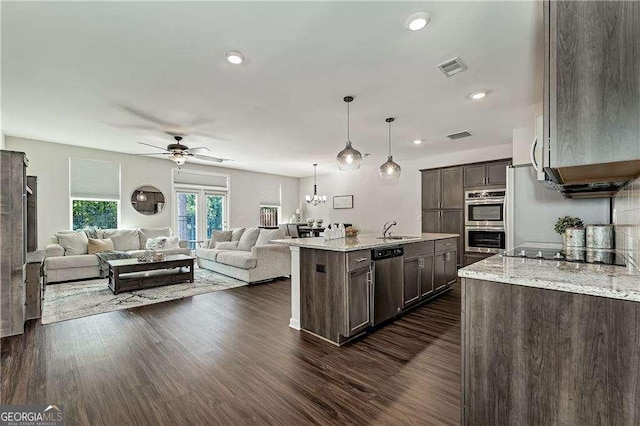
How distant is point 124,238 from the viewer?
6023 millimetres

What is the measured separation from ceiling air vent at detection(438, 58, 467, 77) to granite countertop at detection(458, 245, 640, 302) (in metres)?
1.90

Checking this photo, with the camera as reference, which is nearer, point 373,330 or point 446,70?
point 446,70

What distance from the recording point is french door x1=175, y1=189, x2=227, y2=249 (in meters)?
7.52

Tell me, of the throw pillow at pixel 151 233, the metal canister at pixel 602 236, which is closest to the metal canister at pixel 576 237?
the metal canister at pixel 602 236

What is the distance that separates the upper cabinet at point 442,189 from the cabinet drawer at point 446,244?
159cm

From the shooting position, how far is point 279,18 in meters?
2.04

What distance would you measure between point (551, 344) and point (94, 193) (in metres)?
7.67

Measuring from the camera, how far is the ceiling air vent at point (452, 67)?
259 cm

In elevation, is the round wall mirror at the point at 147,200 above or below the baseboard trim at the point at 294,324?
above

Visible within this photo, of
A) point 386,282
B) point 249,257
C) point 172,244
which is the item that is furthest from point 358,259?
point 172,244

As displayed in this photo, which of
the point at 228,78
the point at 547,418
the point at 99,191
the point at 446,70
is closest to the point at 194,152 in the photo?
the point at 228,78

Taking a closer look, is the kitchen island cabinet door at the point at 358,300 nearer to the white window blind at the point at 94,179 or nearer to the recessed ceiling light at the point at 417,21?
the recessed ceiling light at the point at 417,21

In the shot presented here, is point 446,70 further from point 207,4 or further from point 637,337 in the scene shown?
point 637,337

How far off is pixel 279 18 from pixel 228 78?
1.08 metres
